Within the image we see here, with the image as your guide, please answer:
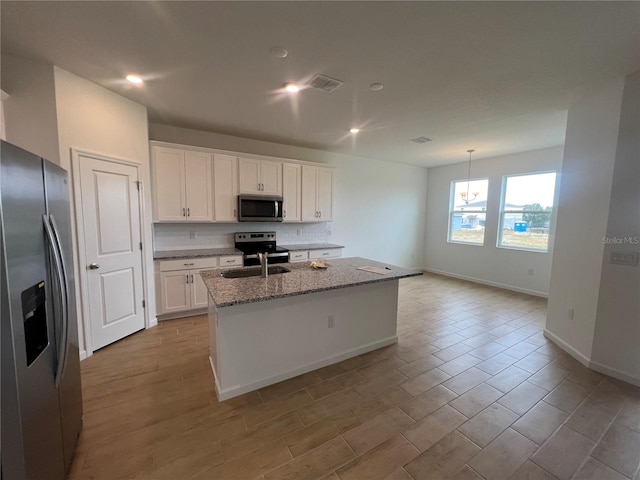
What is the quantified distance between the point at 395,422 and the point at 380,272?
1263 millimetres

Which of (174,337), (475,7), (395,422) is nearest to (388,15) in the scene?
(475,7)

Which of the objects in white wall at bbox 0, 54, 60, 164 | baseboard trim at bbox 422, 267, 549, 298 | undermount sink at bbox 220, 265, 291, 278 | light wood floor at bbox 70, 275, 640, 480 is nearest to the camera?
light wood floor at bbox 70, 275, 640, 480

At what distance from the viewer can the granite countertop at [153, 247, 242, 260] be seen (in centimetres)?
355

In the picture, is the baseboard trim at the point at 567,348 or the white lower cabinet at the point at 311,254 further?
the white lower cabinet at the point at 311,254

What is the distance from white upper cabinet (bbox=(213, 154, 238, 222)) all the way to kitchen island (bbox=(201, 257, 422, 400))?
1.64 m

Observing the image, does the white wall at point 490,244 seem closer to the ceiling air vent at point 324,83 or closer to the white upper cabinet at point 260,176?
the white upper cabinet at point 260,176

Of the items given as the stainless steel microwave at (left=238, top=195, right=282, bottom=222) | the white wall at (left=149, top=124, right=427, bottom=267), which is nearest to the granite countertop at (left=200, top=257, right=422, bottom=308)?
the stainless steel microwave at (left=238, top=195, right=282, bottom=222)

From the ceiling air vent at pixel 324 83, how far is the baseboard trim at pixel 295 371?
267 centimetres

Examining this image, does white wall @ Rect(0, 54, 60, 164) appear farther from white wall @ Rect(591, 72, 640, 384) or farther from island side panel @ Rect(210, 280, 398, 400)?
white wall @ Rect(591, 72, 640, 384)

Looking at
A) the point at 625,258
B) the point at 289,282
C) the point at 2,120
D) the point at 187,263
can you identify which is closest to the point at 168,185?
the point at 187,263

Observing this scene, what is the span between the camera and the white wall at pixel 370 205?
193 inches

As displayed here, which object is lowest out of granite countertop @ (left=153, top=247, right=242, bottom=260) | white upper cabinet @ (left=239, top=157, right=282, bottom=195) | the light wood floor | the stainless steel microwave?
the light wood floor

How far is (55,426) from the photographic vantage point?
1292 millimetres

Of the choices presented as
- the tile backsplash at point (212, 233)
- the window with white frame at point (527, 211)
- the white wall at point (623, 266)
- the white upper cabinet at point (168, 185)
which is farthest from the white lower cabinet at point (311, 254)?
the window with white frame at point (527, 211)
